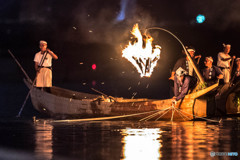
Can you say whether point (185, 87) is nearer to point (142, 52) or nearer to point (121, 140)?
point (142, 52)

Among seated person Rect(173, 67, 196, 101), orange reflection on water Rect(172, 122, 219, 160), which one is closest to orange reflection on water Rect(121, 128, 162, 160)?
orange reflection on water Rect(172, 122, 219, 160)

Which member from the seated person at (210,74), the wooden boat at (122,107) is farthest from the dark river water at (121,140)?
the seated person at (210,74)

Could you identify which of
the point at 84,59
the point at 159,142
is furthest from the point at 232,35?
the point at 159,142

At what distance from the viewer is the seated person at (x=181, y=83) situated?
20844 millimetres

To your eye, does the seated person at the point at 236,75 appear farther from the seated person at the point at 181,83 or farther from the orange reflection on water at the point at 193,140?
the orange reflection on water at the point at 193,140

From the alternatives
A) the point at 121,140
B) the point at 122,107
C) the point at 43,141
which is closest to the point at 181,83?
the point at 122,107

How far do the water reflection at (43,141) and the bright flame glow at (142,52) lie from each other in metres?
4.36

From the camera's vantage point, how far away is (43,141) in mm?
14914

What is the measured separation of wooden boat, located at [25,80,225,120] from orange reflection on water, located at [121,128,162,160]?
11.5 ft

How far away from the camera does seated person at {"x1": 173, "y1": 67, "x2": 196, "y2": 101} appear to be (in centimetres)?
2084

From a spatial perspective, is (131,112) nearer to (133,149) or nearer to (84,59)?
(133,149)

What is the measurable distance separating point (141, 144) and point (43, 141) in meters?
2.37

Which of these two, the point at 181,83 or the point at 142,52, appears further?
the point at 142,52

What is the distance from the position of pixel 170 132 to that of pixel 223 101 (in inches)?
297
